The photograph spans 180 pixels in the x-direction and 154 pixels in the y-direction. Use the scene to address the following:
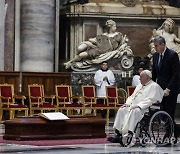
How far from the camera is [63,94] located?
19.8 meters

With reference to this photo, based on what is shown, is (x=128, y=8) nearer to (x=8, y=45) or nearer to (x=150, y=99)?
(x=8, y=45)

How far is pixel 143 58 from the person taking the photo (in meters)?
23.5

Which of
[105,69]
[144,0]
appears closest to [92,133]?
[105,69]

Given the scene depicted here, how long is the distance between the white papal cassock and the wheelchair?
0.29 feet

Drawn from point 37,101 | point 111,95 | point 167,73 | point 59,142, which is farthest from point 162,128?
point 111,95

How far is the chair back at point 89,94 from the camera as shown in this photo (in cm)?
2002

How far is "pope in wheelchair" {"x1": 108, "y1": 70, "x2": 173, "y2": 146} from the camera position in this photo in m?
11.7

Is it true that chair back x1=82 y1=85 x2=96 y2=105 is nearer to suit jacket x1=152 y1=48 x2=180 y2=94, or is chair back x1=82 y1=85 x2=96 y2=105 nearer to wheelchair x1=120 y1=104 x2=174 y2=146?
suit jacket x1=152 y1=48 x2=180 y2=94

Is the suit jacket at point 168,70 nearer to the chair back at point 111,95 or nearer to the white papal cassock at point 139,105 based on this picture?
the white papal cassock at point 139,105

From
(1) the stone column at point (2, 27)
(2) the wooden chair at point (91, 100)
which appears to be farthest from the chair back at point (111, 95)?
(1) the stone column at point (2, 27)

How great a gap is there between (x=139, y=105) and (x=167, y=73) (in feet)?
2.68

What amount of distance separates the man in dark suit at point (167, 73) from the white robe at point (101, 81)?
8933 millimetres

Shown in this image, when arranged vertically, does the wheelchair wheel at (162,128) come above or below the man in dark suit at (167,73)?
below

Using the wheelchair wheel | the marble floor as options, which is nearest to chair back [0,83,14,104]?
the marble floor
